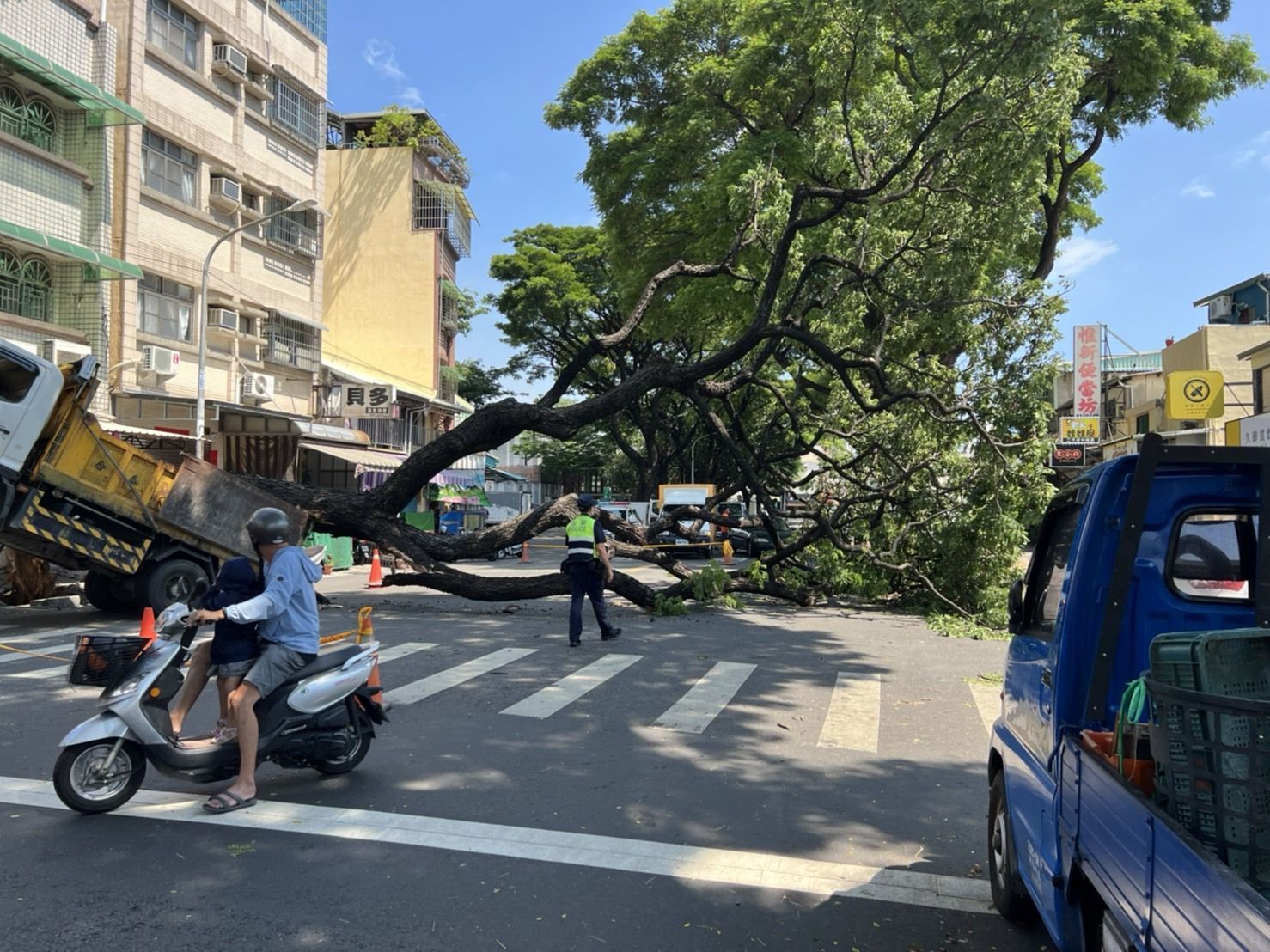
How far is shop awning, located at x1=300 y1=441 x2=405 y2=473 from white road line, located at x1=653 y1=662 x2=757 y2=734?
17.6m

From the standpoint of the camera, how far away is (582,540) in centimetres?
1096

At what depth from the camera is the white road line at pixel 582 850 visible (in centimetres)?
418

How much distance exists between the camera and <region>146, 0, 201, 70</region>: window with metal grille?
20484 mm

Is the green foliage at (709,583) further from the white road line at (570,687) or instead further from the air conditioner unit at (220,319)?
the air conditioner unit at (220,319)

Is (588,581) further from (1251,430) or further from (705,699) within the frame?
(1251,430)

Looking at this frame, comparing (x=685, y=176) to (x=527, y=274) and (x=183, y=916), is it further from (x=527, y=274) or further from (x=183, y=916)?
(x=183, y=916)

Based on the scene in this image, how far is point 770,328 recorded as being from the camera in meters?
14.1

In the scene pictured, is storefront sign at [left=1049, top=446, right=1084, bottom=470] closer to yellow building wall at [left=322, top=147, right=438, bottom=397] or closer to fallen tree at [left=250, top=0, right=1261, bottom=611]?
fallen tree at [left=250, top=0, right=1261, bottom=611]

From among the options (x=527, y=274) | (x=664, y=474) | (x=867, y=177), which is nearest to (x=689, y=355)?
(x=527, y=274)

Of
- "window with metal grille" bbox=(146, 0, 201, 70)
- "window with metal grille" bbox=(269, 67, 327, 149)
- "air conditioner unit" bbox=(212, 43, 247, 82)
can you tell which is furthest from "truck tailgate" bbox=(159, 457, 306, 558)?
"window with metal grille" bbox=(269, 67, 327, 149)

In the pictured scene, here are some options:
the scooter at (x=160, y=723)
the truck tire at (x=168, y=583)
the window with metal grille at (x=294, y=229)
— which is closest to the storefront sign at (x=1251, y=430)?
the truck tire at (x=168, y=583)

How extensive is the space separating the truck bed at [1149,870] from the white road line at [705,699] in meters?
4.42

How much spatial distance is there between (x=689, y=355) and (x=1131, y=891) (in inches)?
1144

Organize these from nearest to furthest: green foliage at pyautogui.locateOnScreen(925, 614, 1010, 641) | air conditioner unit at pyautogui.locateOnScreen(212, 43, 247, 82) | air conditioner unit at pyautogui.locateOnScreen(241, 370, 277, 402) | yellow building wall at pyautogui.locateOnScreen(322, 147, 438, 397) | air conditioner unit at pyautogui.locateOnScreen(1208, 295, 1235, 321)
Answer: green foliage at pyautogui.locateOnScreen(925, 614, 1010, 641) → air conditioner unit at pyautogui.locateOnScreen(212, 43, 247, 82) → air conditioner unit at pyautogui.locateOnScreen(241, 370, 277, 402) → air conditioner unit at pyautogui.locateOnScreen(1208, 295, 1235, 321) → yellow building wall at pyautogui.locateOnScreen(322, 147, 438, 397)
